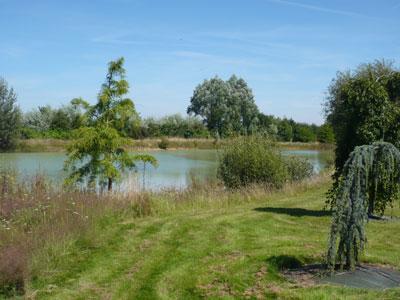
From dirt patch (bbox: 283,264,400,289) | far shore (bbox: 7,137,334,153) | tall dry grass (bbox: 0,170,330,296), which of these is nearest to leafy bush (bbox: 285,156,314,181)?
tall dry grass (bbox: 0,170,330,296)

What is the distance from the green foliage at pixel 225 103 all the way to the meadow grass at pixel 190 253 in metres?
55.7

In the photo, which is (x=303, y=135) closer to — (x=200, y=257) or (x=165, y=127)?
(x=165, y=127)

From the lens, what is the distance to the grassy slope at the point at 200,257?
6.04 metres

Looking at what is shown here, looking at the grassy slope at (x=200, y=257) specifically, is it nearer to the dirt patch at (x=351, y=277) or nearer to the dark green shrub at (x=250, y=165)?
the dirt patch at (x=351, y=277)

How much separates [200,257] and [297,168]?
14991mm

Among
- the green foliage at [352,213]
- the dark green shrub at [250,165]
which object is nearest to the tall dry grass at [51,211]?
the dark green shrub at [250,165]

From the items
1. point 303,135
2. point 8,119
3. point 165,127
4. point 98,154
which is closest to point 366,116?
point 98,154

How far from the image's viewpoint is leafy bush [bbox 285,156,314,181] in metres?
21.5

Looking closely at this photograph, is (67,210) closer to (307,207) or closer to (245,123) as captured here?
(307,207)

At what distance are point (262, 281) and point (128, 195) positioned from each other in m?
6.87

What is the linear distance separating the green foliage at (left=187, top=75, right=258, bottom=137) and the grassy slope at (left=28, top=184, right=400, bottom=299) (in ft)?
186

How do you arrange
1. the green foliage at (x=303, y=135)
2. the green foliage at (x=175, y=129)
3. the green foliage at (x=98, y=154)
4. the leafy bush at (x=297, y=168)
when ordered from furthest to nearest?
1. the green foliage at (x=303, y=135)
2. the green foliage at (x=175, y=129)
3. the leafy bush at (x=297, y=168)
4. the green foliage at (x=98, y=154)

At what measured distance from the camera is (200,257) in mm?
7672

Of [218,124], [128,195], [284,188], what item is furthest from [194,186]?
[218,124]
